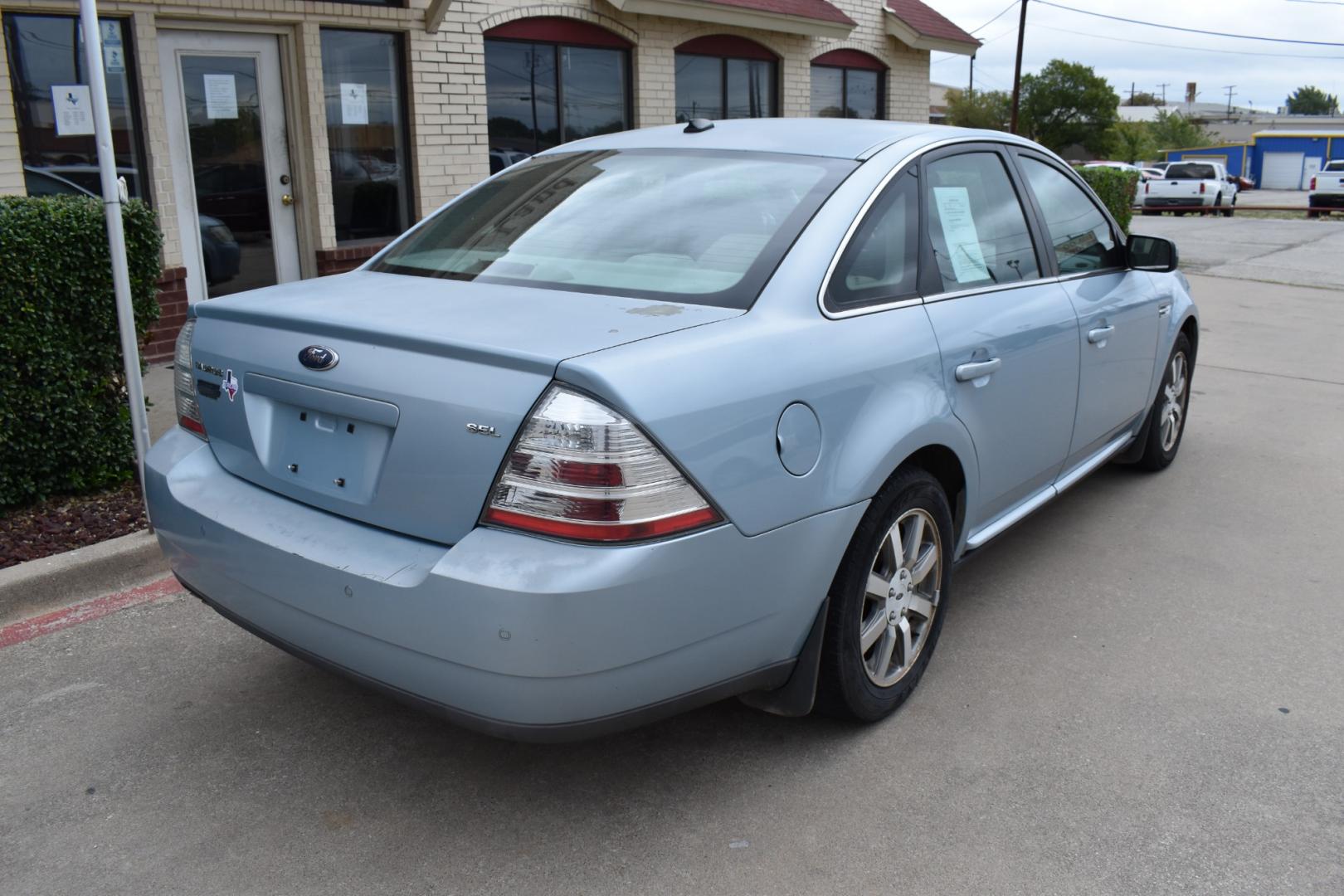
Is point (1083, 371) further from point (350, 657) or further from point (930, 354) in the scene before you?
point (350, 657)

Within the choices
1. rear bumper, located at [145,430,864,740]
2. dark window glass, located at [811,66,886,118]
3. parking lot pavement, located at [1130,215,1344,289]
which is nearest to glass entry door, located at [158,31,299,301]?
rear bumper, located at [145,430,864,740]

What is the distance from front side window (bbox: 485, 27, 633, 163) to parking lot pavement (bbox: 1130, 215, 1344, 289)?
9.34m

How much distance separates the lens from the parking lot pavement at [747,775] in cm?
271

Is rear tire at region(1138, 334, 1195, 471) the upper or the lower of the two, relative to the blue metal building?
lower

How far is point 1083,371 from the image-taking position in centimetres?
433

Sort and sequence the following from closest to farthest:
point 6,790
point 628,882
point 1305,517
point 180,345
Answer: point 628,882
point 6,790
point 180,345
point 1305,517

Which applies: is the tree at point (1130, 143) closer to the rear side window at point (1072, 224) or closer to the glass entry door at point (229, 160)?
the glass entry door at point (229, 160)

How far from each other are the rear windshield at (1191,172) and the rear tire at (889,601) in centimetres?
4032

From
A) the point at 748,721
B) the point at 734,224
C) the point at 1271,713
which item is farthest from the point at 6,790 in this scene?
the point at 1271,713

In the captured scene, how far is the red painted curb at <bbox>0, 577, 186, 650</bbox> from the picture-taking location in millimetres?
4004

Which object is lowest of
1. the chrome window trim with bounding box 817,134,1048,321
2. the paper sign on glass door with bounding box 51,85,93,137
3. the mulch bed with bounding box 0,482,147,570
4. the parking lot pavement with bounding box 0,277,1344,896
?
the parking lot pavement with bounding box 0,277,1344,896

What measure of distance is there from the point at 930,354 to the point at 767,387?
0.81 meters

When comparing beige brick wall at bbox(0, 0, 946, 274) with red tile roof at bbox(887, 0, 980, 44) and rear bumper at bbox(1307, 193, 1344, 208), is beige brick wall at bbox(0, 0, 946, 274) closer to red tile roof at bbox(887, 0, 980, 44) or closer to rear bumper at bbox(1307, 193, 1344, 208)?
red tile roof at bbox(887, 0, 980, 44)

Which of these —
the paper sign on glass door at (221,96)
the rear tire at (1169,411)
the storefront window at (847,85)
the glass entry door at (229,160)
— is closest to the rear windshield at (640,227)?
the rear tire at (1169,411)
